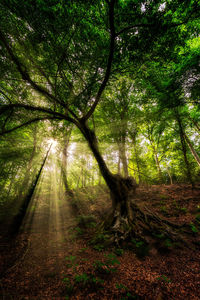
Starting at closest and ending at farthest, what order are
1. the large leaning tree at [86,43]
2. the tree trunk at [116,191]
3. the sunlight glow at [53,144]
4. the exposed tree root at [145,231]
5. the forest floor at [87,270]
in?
1. the forest floor at [87,270]
2. the large leaning tree at [86,43]
3. the exposed tree root at [145,231]
4. the tree trunk at [116,191]
5. the sunlight glow at [53,144]

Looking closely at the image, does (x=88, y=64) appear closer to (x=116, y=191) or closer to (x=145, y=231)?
(x=116, y=191)

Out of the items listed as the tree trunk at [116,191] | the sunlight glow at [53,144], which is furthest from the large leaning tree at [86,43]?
the sunlight glow at [53,144]

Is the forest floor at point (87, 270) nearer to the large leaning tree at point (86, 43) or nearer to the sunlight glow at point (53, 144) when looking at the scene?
the large leaning tree at point (86, 43)

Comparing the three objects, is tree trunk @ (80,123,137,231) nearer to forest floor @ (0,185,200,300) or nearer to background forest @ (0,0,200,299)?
background forest @ (0,0,200,299)

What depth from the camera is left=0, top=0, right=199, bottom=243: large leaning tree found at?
10.3 feet

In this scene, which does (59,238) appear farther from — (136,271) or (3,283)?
(136,271)

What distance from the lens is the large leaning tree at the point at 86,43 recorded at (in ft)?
10.3

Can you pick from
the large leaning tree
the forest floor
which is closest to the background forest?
the large leaning tree

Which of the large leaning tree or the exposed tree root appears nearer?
the large leaning tree

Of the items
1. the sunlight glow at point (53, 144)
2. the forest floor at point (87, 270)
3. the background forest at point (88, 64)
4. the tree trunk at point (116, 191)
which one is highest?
the background forest at point (88, 64)

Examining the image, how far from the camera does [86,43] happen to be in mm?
4008

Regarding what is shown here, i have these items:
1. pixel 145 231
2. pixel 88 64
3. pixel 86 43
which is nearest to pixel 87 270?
pixel 145 231

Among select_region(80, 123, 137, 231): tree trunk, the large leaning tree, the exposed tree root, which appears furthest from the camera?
select_region(80, 123, 137, 231): tree trunk

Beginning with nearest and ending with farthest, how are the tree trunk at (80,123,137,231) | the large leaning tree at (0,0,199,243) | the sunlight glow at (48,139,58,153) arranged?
the large leaning tree at (0,0,199,243)
the tree trunk at (80,123,137,231)
the sunlight glow at (48,139,58,153)
